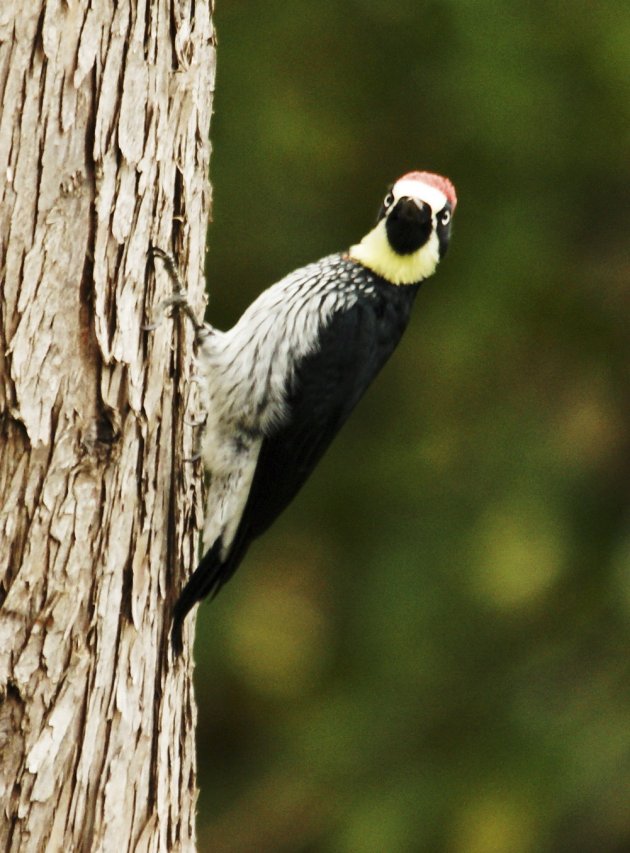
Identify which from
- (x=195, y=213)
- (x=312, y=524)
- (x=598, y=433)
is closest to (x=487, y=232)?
(x=598, y=433)

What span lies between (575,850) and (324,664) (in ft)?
5.21

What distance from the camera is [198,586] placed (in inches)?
A: 143

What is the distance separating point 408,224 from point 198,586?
58.2 inches

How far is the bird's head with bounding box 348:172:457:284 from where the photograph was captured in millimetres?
4535

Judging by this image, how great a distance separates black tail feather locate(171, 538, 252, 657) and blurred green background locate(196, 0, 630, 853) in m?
3.53

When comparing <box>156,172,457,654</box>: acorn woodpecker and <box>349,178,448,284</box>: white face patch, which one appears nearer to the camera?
<box>156,172,457,654</box>: acorn woodpecker

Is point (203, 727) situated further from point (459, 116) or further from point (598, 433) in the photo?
point (459, 116)

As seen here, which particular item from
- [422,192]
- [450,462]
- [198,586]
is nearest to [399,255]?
[422,192]

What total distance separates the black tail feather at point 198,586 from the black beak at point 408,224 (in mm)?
1261

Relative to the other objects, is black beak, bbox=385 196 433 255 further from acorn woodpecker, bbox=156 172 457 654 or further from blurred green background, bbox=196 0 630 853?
blurred green background, bbox=196 0 630 853

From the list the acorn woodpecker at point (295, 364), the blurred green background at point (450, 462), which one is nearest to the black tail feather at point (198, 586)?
the acorn woodpecker at point (295, 364)

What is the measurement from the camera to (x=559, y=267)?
A: 7461 mm

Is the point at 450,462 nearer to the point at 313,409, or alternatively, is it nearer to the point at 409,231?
the point at 409,231

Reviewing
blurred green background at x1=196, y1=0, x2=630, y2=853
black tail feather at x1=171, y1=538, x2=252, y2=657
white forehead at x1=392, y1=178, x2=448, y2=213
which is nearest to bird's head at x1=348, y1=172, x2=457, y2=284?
white forehead at x1=392, y1=178, x2=448, y2=213
